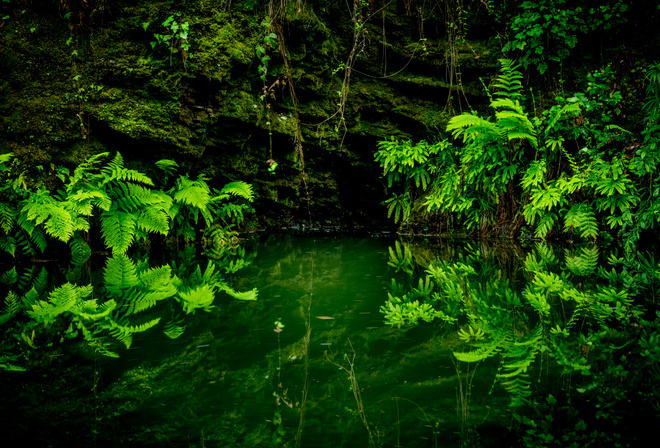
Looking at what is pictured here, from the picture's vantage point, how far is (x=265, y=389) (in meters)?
2.34

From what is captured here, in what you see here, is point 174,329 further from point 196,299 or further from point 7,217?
point 7,217

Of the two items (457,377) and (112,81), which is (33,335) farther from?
(112,81)

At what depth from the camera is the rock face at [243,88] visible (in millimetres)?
6855

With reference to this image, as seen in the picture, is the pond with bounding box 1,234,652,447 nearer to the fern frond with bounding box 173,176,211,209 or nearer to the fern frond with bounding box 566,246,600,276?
the fern frond with bounding box 566,246,600,276

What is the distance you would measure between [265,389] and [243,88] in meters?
6.28

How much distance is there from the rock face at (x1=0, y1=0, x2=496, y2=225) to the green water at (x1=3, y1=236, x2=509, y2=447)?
15.1 feet

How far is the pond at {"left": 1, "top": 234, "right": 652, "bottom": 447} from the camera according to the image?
1929 millimetres

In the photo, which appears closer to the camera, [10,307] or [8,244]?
[10,307]

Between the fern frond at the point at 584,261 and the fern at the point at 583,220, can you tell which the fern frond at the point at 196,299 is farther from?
the fern at the point at 583,220

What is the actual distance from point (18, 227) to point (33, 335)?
3838 millimetres

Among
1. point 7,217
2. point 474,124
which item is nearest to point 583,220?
point 474,124

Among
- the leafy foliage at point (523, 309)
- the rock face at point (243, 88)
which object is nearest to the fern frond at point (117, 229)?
the rock face at point (243, 88)

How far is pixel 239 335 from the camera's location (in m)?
3.15

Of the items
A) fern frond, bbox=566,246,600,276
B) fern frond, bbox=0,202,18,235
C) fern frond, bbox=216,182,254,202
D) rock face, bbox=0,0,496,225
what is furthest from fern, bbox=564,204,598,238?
fern frond, bbox=0,202,18,235
